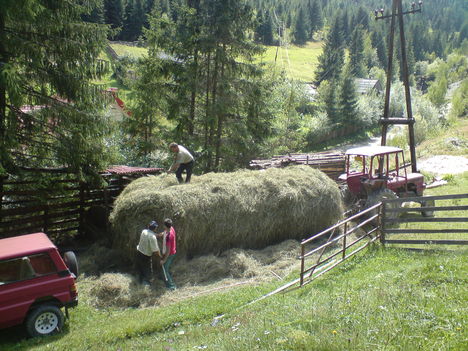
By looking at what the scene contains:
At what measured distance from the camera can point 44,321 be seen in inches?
310

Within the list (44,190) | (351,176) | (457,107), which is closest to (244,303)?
(44,190)

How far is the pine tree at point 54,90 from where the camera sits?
10781 millimetres

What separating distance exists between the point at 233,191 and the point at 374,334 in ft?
22.5

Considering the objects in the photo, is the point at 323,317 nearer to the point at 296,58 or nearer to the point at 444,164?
the point at 444,164

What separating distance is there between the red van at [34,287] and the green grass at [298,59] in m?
73.6

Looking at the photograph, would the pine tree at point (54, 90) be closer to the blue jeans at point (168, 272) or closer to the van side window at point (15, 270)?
the van side window at point (15, 270)

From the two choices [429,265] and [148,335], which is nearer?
[148,335]

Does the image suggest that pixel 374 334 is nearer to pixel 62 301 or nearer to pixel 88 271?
pixel 62 301

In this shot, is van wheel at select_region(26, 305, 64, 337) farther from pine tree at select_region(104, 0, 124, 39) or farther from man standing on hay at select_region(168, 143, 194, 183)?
pine tree at select_region(104, 0, 124, 39)

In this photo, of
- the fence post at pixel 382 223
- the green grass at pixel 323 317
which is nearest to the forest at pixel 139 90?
the green grass at pixel 323 317

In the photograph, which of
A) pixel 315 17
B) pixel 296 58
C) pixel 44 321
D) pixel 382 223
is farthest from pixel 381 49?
pixel 44 321

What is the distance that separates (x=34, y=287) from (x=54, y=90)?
6.41 meters

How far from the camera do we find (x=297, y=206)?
12625 mm

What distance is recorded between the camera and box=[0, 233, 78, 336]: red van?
756cm
